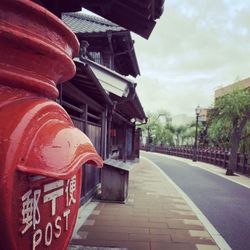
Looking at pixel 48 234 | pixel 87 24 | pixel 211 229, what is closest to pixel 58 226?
pixel 48 234

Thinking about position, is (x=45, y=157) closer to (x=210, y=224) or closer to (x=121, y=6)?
(x=121, y=6)

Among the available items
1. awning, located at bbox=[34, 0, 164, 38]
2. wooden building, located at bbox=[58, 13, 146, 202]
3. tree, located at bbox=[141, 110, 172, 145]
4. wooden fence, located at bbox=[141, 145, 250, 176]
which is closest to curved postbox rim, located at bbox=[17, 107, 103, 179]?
awning, located at bbox=[34, 0, 164, 38]

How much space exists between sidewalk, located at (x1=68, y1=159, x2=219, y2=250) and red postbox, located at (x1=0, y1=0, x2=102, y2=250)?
3955 millimetres

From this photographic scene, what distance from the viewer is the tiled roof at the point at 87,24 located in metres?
11.9

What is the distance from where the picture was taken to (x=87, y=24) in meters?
13.1

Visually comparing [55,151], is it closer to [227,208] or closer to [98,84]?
[98,84]

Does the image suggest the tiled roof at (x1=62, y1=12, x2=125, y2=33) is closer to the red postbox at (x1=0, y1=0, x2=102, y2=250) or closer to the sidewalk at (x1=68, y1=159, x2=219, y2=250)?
the sidewalk at (x1=68, y1=159, x2=219, y2=250)

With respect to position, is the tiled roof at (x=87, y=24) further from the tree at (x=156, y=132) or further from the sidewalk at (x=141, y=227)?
the tree at (x=156, y=132)

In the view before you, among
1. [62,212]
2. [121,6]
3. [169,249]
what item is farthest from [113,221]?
[62,212]

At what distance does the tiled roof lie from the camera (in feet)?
39.1

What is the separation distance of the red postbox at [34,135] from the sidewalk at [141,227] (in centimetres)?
395

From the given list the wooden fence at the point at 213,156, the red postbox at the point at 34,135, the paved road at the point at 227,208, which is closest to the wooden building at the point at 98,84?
the paved road at the point at 227,208

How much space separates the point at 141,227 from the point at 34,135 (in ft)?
18.4

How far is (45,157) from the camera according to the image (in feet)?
3.43
